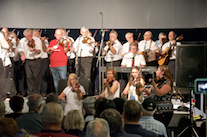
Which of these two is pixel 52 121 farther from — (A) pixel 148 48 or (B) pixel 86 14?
(B) pixel 86 14

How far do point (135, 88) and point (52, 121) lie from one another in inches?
→ 97.9

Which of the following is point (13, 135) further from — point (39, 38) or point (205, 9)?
point (205, 9)

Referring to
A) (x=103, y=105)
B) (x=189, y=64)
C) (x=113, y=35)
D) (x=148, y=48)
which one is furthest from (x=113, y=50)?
(x=103, y=105)

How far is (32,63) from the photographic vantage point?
6074 mm

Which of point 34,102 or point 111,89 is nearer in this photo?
point 34,102

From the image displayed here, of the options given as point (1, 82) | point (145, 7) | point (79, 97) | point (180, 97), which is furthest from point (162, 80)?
point (1, 82)

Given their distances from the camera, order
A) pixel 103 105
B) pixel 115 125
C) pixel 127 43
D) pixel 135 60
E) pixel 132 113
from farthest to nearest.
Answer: pixel 127 43 < pixel 135 60 < pixel 103 105 < pixel 132 113 < pixel 115 125

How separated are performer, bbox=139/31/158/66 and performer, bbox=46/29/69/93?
193cm

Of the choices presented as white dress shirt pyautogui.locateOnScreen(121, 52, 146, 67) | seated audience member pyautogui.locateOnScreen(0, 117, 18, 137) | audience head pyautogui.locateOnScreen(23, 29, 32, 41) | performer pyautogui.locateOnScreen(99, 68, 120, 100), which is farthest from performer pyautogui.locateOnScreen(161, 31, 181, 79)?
seated audience member pyautogui.locateOnScreen(0, 117, 18, 137)

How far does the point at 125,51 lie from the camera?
6.27 metres

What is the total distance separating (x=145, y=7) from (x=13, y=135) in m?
5.28

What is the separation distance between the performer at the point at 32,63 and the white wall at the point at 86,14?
723 mm

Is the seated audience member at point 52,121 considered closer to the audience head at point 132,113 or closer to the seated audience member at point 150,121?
the audience head at point 132,113

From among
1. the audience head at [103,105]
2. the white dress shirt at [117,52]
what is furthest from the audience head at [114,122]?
the white dress shirt at [117,52]
